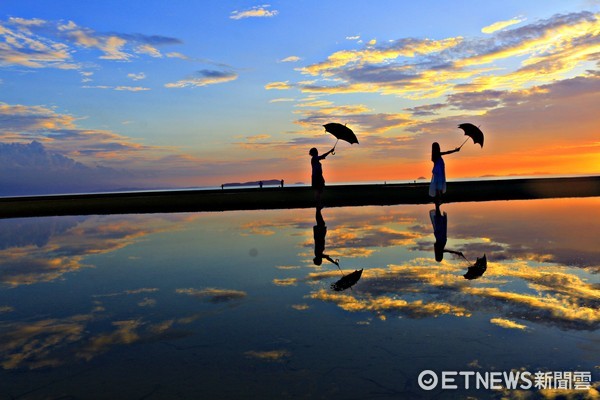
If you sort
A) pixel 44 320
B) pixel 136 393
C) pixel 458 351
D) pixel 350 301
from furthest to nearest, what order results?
pixel 350 301, pixel 44 320, pixel 458 351, pixel 136 393

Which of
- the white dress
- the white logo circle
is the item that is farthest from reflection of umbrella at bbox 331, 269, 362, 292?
the white dress

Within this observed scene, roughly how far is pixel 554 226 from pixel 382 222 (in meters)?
5.82

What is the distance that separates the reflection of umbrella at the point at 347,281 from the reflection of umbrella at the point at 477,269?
6.43 feet

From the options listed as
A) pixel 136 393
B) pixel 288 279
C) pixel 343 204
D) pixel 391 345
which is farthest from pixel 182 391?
pixel 343 204

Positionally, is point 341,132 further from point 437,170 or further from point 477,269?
point 477,269

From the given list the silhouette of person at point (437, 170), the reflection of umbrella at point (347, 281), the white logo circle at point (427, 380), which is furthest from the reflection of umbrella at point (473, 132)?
the white logo circle at point (427, 380)

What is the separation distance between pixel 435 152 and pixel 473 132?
136 inches

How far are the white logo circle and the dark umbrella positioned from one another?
41.4ft

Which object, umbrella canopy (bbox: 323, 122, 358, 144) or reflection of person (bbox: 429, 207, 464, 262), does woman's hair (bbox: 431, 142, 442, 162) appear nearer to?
reflection of person (bbox: 429, 207, 464, 262)

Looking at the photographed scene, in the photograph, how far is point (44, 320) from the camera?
22.1ft

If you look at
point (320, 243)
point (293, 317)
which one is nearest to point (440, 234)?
point (320, 243)

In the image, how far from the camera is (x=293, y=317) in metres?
6.42

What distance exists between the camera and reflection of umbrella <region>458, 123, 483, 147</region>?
17016mm

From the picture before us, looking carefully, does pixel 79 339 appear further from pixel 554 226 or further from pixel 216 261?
pixel 554 226
